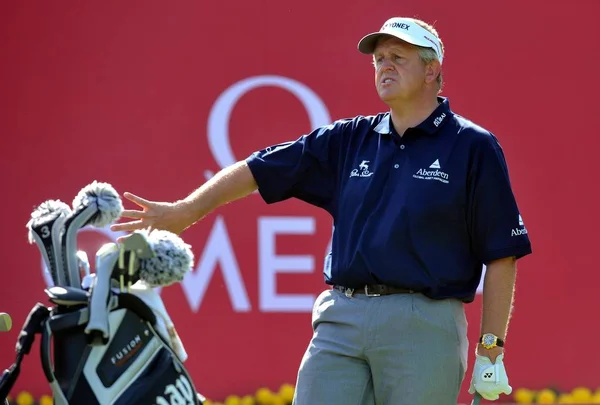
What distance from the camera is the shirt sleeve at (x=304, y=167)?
4027 mm

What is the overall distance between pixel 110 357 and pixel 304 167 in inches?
62.3

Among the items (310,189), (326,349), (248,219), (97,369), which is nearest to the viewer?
(97,369)

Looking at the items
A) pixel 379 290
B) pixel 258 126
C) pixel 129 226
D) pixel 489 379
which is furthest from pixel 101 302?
pixel 258 126

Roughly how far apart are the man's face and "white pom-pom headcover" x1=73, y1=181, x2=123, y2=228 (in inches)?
54.9

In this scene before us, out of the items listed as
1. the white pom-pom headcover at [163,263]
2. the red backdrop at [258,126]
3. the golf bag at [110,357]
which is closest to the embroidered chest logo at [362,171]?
the white pom-pom headcover at [163,263]

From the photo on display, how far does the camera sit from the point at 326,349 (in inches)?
148

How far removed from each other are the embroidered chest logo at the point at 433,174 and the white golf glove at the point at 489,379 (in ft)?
2.00

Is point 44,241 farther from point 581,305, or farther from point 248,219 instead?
point 581,305

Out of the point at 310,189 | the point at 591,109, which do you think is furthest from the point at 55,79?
the point at 591,109

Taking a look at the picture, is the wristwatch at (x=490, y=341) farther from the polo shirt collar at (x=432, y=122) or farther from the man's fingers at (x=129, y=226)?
the man's fingers at (x=129, y=226)

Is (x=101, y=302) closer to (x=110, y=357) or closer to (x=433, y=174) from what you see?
(x=110, y=357)

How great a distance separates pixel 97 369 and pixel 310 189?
1618 millimetres

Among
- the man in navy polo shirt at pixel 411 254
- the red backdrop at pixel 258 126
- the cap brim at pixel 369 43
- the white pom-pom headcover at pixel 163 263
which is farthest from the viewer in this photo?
the red backdrop at pixel 258 126

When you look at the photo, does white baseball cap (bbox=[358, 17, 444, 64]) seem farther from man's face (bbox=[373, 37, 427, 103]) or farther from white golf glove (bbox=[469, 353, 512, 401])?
white golf glove (bbox=[469, 353, 512, 401])
